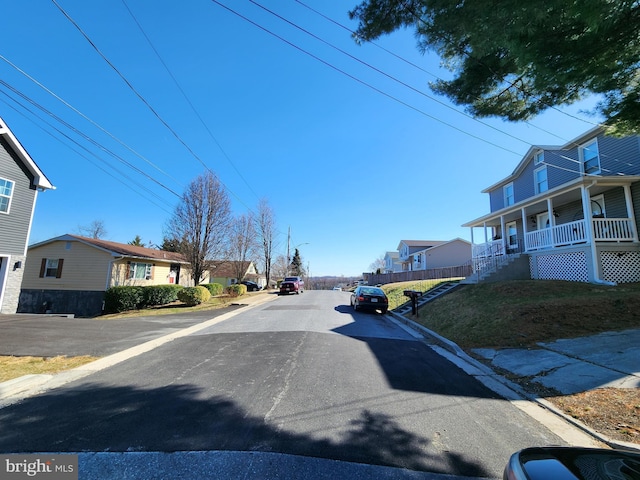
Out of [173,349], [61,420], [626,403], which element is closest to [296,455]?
[61,420]

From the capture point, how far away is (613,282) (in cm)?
1170

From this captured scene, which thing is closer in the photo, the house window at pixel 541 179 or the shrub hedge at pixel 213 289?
the house window at pixel 541 179

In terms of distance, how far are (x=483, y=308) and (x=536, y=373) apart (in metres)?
5.29

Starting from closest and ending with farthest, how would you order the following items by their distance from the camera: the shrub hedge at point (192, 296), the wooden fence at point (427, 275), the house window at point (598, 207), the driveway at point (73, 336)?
1. the driveway at point (73, 336)
2. the house window at point (598, 207)
3. the shrub hedge at point (192, 296)
4. the wooden fence at point (427, 275)

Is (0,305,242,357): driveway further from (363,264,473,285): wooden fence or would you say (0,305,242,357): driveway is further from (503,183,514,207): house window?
(363,264,473,285): wooden fence

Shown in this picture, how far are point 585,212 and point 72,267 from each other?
28.9m

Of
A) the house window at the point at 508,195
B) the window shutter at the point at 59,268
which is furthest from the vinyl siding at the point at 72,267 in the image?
the house window at the point at 508,195

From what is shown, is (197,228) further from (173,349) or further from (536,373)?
(536,373)

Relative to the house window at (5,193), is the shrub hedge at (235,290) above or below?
below

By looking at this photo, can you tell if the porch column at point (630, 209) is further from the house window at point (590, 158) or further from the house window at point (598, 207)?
the house window at point (590, 158)

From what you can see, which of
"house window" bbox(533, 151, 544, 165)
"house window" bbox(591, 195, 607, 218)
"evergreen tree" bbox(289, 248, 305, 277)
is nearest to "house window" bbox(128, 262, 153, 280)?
"house window" bbox(533, 151, 544, 165)

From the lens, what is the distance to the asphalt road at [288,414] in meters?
3.15

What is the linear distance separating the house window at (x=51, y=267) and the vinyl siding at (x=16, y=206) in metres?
7.66

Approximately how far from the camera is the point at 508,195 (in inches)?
858
